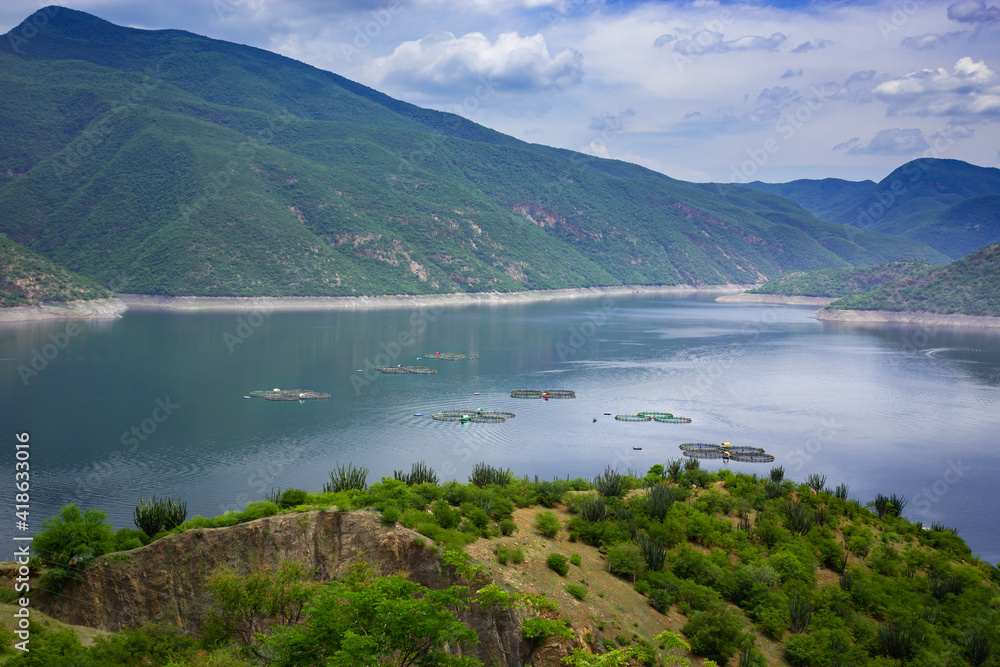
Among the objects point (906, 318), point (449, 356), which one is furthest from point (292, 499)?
point (906, 318)

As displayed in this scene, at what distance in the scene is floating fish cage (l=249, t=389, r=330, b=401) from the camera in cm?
6172

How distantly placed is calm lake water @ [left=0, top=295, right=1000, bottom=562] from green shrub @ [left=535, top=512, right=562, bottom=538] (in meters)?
20.3

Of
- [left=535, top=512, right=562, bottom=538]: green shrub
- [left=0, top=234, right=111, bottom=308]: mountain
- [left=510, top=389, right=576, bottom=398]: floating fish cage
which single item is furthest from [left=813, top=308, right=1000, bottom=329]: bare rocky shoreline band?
[left=0, top=234, right=111, bottom=308]: mountain

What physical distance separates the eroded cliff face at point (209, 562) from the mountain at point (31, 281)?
104917 millimetres

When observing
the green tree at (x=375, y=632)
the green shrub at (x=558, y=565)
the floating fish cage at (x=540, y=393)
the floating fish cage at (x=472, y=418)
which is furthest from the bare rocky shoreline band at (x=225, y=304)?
the green tree at (x=375, y=632)

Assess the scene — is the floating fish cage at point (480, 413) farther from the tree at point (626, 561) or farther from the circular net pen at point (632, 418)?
the tree at point (626, 561)

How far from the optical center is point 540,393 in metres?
68.2

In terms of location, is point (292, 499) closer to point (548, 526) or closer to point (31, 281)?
point (548, 526)

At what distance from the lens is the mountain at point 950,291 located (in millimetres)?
134750

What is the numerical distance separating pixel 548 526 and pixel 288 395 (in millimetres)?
46172

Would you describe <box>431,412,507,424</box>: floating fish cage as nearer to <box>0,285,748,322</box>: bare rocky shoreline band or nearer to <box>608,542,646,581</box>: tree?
<box>608,542,646,581</box>: tree

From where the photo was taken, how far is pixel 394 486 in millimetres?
20734

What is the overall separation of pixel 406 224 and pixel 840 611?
183m

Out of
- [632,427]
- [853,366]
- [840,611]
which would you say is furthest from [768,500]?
[853,366]
